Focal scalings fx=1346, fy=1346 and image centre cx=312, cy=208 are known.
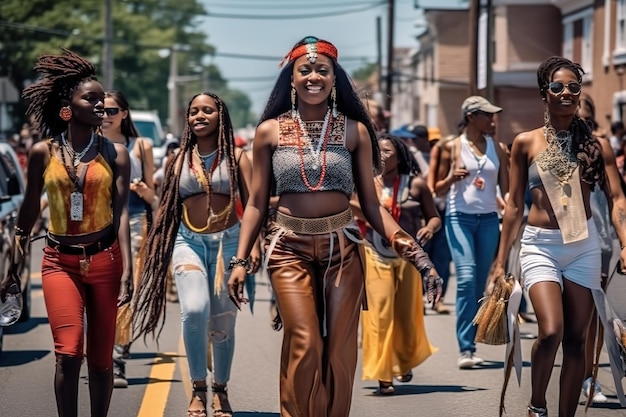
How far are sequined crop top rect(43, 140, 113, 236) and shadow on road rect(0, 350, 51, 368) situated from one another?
3.76 m

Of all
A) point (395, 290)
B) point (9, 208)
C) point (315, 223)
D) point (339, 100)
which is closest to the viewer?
point (315, 223)

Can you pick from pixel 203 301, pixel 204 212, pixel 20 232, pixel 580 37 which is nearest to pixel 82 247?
pixel 20 232

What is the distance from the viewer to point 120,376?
30.9ft

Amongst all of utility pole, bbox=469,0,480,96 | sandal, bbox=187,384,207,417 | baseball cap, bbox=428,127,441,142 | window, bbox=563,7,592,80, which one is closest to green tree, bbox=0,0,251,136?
window, bbox=563,7,592,80

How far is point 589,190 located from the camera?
291 inches

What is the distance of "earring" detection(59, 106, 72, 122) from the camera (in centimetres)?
706

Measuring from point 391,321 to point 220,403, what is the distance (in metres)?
1.70

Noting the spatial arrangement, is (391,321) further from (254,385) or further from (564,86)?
(564,86)

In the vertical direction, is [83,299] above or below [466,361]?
above

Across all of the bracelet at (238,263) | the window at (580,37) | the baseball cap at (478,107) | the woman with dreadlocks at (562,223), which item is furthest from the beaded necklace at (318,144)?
the window at (580,37)

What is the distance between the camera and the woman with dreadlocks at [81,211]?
693 centimetres

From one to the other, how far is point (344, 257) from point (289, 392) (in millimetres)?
692

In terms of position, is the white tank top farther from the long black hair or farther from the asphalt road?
the long black hair

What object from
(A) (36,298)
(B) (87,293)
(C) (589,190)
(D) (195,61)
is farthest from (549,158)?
(D) (195,61)
